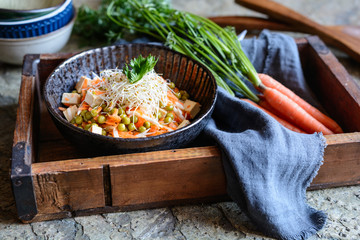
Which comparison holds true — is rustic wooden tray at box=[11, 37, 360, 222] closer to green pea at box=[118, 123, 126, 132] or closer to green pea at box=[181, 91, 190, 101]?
green pea at box=[118, 123, 126, 132]

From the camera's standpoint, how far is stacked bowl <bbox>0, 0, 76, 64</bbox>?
2.10 m

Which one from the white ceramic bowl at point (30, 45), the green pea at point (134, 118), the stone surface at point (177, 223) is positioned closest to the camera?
the stone surface at point (177, 223)

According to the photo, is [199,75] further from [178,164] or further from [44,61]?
[44,61]

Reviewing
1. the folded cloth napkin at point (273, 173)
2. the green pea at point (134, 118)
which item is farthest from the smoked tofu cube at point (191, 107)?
the green pea at point (134, 118)

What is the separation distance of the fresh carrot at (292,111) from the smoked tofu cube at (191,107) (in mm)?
345

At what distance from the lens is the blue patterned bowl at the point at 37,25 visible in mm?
Result: 2111

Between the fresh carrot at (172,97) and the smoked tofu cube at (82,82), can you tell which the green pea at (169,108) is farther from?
the smoked tofu cube at (82,82)

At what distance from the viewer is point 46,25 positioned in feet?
7.16

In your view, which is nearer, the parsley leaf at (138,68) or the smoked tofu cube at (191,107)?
the parsley leaf at (138,68)

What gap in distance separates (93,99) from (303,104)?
89 centimetres

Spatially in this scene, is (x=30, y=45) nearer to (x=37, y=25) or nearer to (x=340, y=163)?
(x=37, y=25)

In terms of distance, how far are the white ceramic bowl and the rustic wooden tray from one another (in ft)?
1.48

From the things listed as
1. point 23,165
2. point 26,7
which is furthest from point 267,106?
point 26,7

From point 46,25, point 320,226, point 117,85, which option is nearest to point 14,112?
point 46,25
